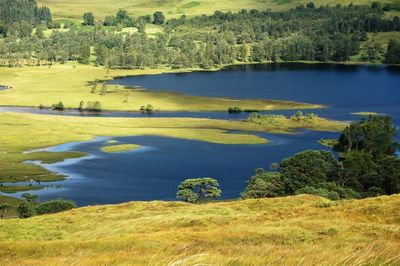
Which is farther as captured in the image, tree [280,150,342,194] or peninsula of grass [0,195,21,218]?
tree [280,150,342,194]

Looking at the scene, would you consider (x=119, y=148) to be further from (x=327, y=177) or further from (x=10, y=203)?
(x=327, y=177)

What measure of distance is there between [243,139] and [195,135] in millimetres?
12030

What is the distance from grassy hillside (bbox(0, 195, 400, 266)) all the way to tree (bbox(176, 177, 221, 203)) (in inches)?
1051

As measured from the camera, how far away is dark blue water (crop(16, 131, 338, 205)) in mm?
104562

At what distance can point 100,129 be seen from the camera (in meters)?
158

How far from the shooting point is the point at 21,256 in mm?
32156

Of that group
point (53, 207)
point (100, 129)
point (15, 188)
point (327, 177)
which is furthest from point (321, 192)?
point (100, 129)

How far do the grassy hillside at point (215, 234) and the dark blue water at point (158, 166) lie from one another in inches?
1494

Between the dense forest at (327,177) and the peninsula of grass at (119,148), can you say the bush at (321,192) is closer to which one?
the dense forest at (327,177)

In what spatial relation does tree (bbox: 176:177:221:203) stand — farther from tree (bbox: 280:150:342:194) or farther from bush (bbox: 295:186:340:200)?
bush (bbox: 295:186:340:200)

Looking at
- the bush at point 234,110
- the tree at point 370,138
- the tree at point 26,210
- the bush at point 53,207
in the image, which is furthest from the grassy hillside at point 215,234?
the bush at point 234,110

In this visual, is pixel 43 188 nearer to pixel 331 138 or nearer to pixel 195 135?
pixel 195 135

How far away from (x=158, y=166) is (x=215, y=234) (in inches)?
3270

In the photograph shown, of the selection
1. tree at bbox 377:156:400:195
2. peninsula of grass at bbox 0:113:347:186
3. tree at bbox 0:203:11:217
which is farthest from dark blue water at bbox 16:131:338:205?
tree at bbox 377:156:400:195
